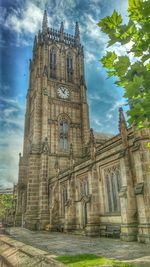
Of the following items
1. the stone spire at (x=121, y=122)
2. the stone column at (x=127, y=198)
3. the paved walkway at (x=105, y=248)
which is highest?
the stone spire at (x=121, y=122)

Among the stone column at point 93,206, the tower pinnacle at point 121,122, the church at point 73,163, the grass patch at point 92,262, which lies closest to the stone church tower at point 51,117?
the church at point 73,163

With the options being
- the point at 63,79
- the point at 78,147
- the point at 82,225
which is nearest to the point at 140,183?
the point at 82,225

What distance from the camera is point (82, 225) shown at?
70.9 feet

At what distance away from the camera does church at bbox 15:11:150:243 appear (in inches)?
580

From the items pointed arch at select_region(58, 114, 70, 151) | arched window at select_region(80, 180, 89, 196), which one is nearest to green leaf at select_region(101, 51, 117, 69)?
arched window at select_region(80, 180, 89, 196)

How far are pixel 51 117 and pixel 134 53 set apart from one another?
36.4m

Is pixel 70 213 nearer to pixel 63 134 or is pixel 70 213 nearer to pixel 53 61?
A: pixel 63 134

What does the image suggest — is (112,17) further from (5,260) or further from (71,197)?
(71,197)

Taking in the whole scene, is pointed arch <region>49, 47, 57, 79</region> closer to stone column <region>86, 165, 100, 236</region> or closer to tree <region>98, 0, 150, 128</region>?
stone column <region>86, 165, 100, 236</region>

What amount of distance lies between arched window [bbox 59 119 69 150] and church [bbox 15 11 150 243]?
188 millimetres

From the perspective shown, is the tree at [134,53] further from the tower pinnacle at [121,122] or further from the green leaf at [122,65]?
the tower pinnacle at [121,122]

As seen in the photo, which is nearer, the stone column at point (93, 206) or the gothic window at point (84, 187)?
the stone column at point (93, 206)

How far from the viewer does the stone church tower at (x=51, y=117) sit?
108 feet

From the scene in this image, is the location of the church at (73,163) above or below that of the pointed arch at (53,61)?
below
